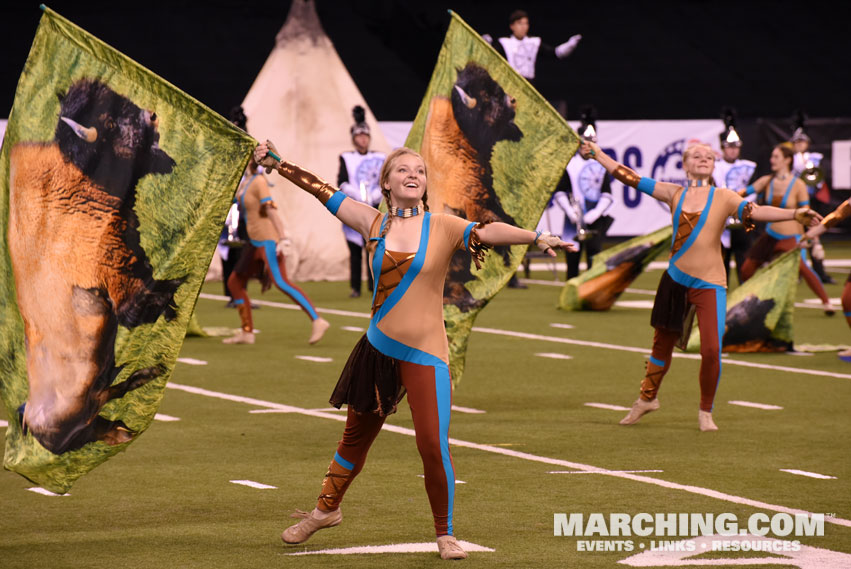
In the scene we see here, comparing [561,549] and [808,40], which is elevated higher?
[808,40]

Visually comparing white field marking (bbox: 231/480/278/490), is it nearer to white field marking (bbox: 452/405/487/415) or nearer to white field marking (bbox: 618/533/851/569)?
white field marking (bbox: 618/533/851/569)

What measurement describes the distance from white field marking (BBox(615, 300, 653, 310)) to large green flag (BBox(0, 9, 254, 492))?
11.7m

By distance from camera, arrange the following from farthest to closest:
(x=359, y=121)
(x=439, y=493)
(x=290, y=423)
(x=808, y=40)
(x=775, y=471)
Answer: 1. (x=808, y=40)
2. (x=359, y=121)
3. (x=290, y=423)
4. (x=775, y=471)
5. (x=439, y=493)

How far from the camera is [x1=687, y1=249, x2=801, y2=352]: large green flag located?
44.2ft

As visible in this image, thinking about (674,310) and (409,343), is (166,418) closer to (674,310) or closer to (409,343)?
(674,310)

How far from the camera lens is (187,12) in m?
25.8

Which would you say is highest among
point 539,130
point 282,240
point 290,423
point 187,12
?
point 187,12

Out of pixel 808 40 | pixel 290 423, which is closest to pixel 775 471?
pixel 290 423

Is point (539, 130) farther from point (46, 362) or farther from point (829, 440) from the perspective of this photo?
point (46, 362)

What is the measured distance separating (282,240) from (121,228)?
7658 mm

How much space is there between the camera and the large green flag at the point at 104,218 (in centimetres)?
679

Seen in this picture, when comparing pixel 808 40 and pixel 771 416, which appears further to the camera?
pixel 808 40

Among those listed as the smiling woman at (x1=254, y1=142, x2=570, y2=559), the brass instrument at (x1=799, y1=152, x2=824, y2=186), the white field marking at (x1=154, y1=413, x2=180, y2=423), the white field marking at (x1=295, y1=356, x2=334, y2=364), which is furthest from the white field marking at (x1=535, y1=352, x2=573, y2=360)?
the brass instrument at (x1=799, y1=152, x2=824, y2=186)

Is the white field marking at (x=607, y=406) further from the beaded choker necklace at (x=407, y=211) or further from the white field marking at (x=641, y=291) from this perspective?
the white field marking at (x=641, y=291)
